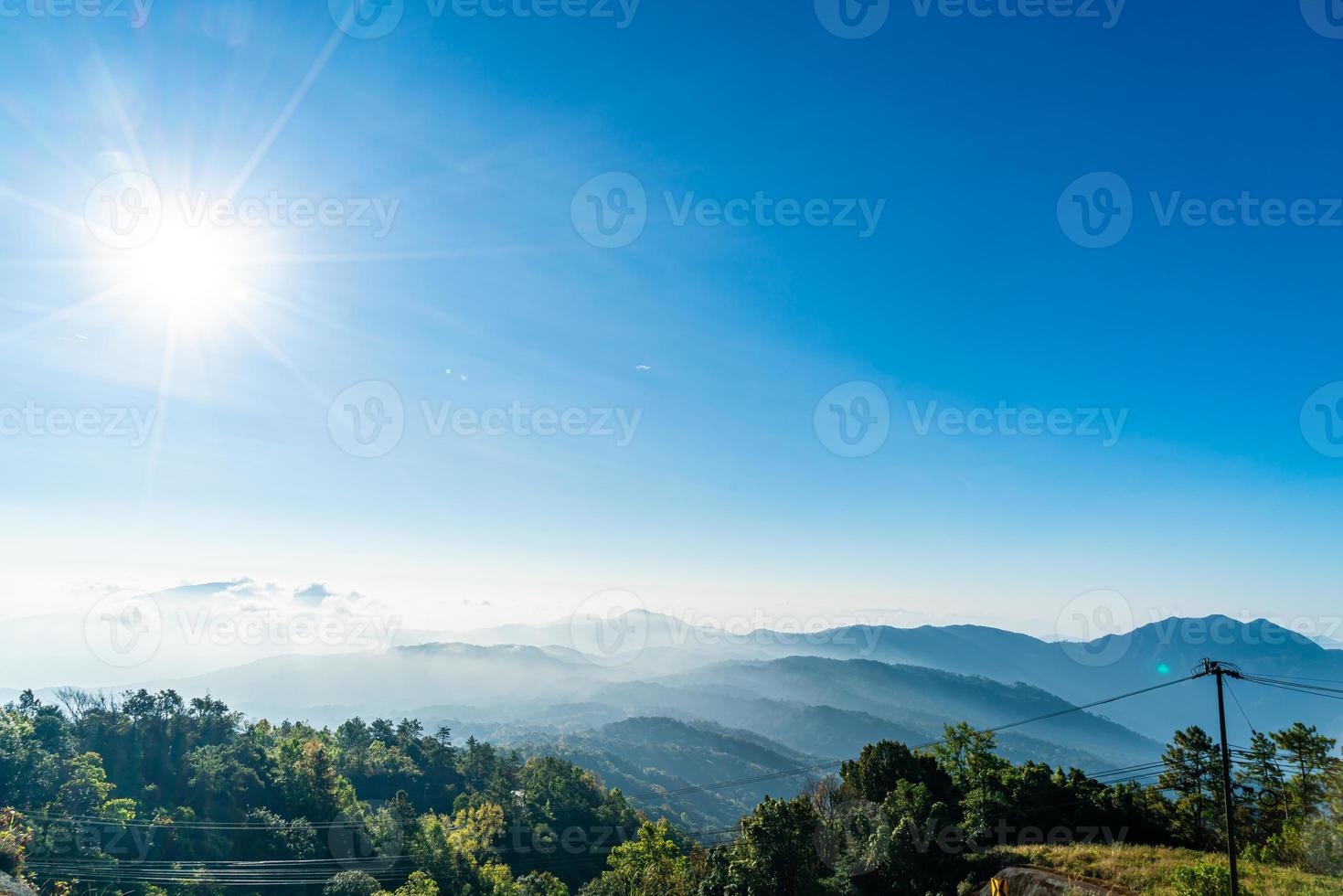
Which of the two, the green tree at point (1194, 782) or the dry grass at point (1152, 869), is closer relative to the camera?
the dry grass at point (1152, 869)

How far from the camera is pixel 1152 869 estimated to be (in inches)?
1174


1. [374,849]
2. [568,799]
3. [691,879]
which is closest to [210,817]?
[374,849]

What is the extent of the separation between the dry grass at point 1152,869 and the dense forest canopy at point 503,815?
442 cm

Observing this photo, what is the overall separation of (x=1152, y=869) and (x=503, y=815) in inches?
4261

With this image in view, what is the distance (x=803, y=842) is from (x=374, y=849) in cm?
6930

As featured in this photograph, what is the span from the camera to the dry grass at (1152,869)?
26609 millimetres

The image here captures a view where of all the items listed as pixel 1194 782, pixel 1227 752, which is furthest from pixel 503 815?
pixel 1227 752

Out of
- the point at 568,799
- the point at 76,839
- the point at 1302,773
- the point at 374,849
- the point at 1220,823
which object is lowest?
the point at 568,799

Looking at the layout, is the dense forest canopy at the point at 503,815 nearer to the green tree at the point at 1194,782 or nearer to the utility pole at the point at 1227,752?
the green tree at the point at 1194,782

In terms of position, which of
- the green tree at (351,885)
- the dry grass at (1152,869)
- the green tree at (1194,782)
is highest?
the dry grass at (1152,869)

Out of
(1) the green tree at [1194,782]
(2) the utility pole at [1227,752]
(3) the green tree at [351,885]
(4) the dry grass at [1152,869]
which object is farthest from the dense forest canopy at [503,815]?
(2) the utility pole at [1227,752]

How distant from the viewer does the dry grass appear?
2661cm

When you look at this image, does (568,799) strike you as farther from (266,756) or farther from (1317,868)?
(1317,868)

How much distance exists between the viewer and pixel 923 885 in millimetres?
37625
